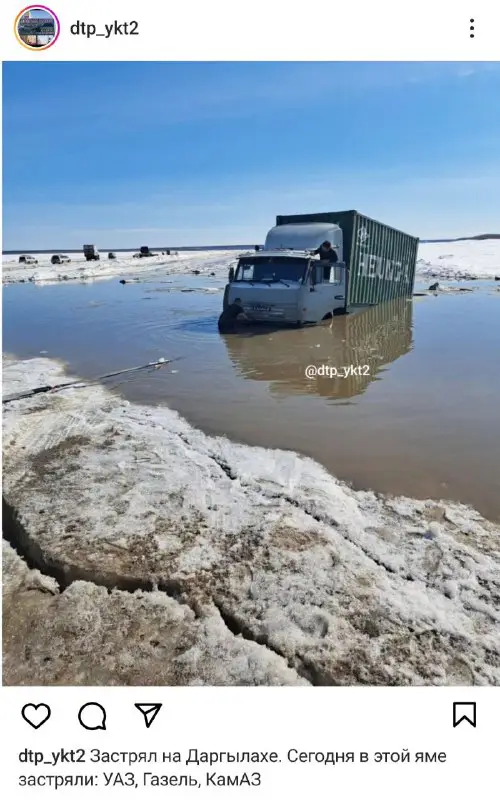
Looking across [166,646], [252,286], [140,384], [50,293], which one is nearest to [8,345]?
[140,384]

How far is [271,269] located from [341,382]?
524 centimetres

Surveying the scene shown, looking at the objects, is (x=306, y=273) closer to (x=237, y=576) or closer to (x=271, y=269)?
(x=271, y=269)

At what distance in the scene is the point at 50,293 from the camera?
2088 cm

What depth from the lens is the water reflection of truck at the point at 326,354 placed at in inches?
264

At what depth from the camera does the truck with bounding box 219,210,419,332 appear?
10641 millimetres

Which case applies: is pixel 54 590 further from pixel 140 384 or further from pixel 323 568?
pixel 140 384

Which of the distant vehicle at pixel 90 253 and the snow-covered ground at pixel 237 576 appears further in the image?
the distant vehicle at pixel 90 253

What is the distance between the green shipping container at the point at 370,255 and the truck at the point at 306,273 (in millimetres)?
26

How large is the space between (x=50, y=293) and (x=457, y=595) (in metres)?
22.0

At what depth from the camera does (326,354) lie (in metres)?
8.59
